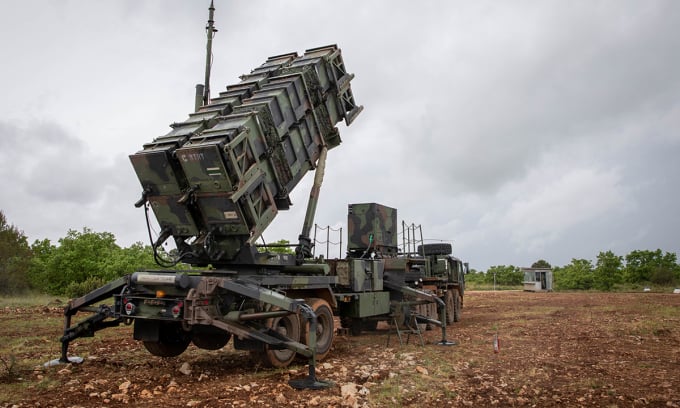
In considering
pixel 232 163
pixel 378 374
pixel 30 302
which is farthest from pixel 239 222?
pixel 30 302

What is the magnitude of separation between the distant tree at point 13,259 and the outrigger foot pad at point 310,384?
2949 cm

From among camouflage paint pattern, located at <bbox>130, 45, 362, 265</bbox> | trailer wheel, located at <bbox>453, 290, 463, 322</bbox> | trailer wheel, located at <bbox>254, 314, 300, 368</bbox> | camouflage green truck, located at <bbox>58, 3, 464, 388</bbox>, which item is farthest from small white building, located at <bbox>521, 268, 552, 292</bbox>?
trailer wheel, located at <bbox>254, 314, 300, 368</bbox>

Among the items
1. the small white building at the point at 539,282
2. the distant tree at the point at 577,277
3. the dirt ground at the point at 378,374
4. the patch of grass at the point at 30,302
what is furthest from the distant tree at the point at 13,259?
the distant tree at the point at 577,277

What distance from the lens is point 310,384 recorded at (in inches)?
238

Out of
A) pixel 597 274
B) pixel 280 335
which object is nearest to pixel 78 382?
pixel 280 335

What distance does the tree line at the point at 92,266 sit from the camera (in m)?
27.7

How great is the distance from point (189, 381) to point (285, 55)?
5.89 metres

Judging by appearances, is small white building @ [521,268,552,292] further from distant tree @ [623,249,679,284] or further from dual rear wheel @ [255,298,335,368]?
dual rear wheel @ [255,298,335,368]

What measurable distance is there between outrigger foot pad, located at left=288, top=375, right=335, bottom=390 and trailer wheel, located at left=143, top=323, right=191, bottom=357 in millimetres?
2340

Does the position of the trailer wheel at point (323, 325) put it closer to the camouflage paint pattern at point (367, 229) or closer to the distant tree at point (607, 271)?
the camouflage paint pattern at point (367, 229)

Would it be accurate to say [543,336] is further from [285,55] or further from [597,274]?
[597,274]

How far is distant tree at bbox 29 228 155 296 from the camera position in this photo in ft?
90.6

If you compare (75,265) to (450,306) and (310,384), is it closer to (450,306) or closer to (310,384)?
(450,306)

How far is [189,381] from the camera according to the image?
653cm
